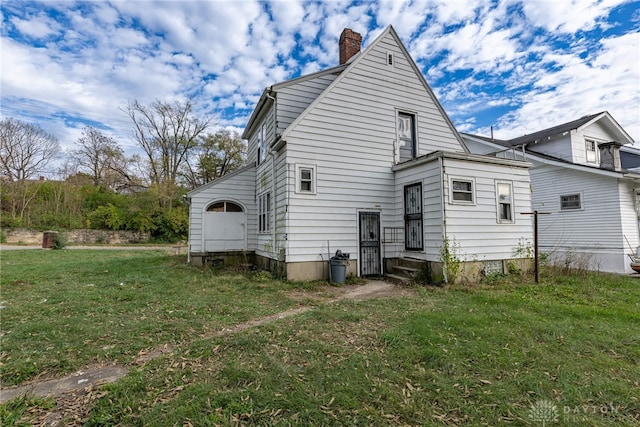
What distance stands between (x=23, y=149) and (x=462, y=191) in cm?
3555

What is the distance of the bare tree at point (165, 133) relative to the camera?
3070 centimetres

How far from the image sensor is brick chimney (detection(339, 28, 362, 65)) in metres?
12.8

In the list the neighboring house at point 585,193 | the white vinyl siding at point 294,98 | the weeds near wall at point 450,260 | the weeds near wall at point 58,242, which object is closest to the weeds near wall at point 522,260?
the neighboring house at point 585,193

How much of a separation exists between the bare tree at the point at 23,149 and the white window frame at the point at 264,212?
2723 centimetres

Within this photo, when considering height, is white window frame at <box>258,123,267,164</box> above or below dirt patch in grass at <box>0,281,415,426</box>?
above

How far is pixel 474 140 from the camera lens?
1906 cm

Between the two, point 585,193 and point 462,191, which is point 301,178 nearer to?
point 462,191

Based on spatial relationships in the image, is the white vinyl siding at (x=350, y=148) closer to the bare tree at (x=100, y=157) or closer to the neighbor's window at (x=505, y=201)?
the neighbor's window at (x=505, y=201)

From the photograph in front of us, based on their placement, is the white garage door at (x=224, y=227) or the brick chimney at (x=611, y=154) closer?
the white garage door at (x=224, y=227)

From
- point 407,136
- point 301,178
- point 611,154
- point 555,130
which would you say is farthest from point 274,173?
point 611,154

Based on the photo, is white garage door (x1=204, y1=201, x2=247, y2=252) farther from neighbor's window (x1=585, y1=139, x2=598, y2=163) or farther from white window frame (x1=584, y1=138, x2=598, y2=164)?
neighbor's window (x1=585, y1=139, x2=598, y2=163)

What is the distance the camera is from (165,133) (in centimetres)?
3145

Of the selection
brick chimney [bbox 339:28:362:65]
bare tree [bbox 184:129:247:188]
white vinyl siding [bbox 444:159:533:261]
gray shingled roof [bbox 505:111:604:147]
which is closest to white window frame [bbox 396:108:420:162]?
white vinyl siding [bbox 444:159:533:261]

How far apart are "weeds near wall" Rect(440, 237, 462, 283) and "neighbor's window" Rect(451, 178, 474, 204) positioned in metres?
1.24
